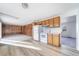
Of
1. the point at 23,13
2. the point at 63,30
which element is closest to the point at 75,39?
the point at 63,30

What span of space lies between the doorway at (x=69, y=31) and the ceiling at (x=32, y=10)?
22 cm

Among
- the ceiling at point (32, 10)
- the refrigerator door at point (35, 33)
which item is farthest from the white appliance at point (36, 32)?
the ceiling at point (32, 10)

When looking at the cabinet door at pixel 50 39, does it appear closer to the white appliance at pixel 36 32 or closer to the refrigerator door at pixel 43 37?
the refrigerator door at pixel 43 37

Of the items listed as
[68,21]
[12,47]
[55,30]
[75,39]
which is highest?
[68,21]

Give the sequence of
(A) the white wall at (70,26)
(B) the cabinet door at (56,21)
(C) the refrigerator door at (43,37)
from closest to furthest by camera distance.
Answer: (A) the white wall at (70,26), (B) the cabinet door at (56,21), (C) the refrigerator door at (43,37)

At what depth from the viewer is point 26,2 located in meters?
1.82

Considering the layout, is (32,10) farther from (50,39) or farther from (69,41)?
(69,41)

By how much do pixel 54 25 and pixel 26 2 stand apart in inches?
29.1

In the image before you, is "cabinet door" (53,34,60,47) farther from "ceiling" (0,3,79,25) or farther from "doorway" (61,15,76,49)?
"ceiling" (0,3,79,25)

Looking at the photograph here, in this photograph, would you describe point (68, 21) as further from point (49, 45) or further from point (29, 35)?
point (29, 35)

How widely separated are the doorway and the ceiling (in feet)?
0.71

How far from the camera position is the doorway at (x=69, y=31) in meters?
1.77

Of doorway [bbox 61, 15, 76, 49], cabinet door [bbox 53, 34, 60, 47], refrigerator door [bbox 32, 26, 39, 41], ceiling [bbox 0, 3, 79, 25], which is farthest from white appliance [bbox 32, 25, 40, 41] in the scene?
doorway [bbox 61, 15, 76, 49]

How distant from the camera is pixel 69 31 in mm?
1794
